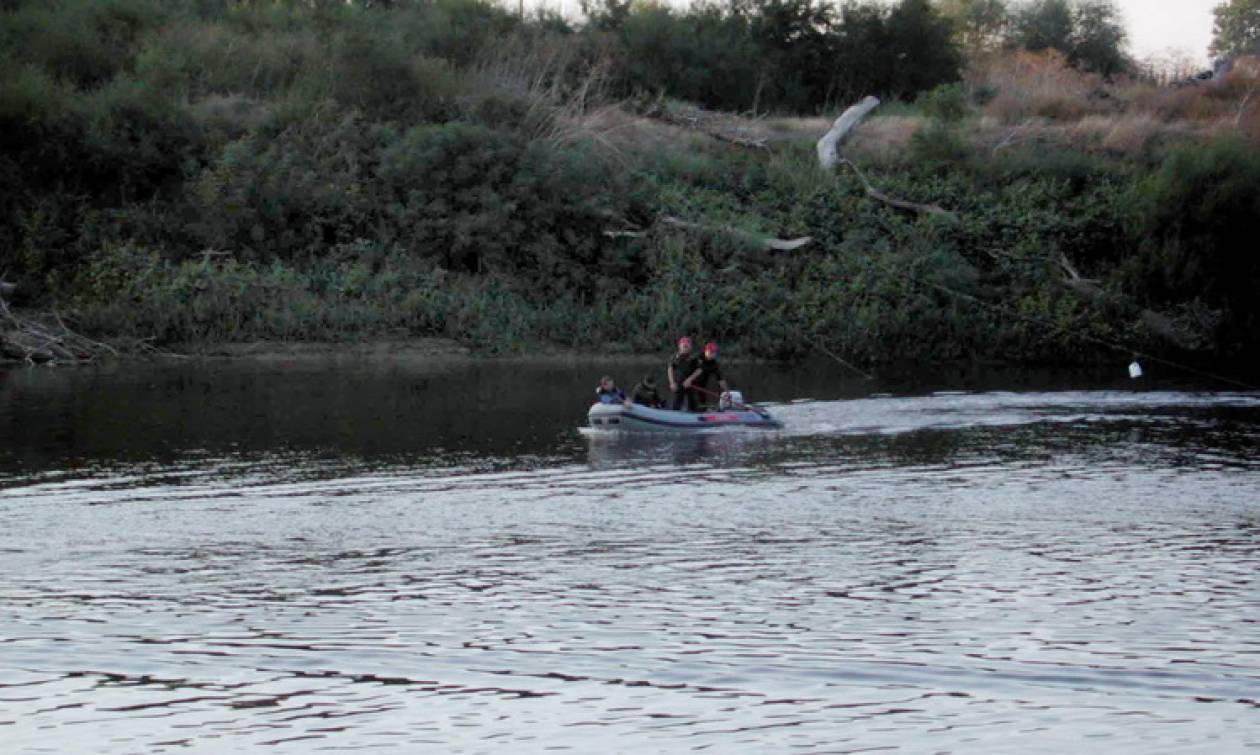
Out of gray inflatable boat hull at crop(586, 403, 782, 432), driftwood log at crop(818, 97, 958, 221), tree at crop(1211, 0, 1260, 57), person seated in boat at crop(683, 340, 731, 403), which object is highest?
tree at crop(1211, 0, 1260, 57)

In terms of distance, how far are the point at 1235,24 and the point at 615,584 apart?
94.9 meters

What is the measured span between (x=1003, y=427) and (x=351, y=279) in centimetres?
1767

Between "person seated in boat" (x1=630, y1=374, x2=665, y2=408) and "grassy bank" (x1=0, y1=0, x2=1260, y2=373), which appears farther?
"grassy bank" (x1=0, y1=0, x2=1260, y2=373)

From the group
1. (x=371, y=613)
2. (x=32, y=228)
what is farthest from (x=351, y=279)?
(x=371, y=613)

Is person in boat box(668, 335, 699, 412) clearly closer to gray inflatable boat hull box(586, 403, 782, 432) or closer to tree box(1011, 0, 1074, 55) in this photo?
gray inflatable boat hull box(586, 403, 782, 432)

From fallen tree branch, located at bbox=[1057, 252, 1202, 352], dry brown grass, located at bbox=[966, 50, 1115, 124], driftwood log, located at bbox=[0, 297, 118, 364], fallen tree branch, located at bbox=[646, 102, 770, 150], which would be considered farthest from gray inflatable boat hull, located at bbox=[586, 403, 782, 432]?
dry brown grass, located at bbox=[966, 50, 1115, 124]

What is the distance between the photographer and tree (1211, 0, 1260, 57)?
3846 inches

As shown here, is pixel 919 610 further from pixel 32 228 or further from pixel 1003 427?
pixel 32 228

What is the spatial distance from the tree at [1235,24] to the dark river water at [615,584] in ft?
250

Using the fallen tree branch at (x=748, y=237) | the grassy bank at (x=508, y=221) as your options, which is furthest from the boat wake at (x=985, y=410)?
the fallen tree branch at (x=748, y=237)

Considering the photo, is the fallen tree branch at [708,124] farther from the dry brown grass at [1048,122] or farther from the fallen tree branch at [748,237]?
the fallen tree branch at [748,237]

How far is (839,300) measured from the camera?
4178 cm

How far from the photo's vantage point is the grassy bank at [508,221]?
40094mm

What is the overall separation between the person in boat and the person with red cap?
3.5 inches
